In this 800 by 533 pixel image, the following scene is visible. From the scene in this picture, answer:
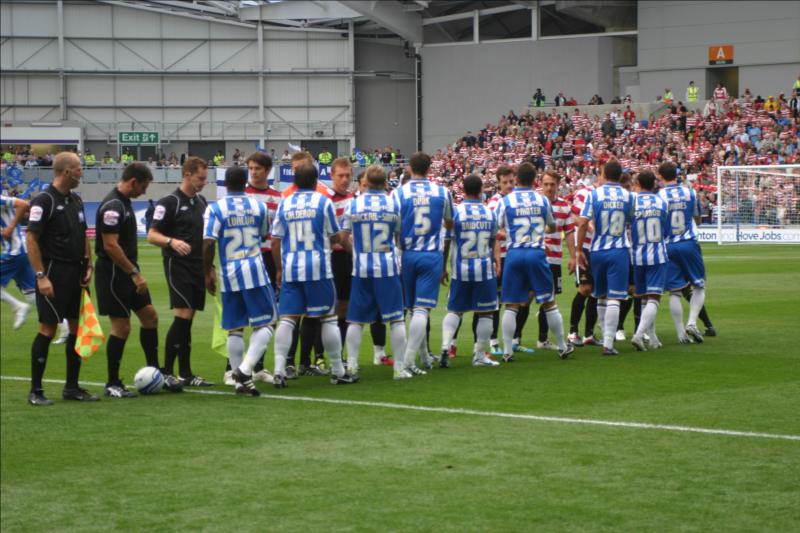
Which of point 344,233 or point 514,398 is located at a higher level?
point 344,233

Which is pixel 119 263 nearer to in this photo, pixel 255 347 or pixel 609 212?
pixel 255 347

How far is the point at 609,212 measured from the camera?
1338 centimetres

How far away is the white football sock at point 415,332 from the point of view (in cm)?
1161

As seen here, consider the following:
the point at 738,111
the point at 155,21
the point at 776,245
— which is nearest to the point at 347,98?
the point at 155,21

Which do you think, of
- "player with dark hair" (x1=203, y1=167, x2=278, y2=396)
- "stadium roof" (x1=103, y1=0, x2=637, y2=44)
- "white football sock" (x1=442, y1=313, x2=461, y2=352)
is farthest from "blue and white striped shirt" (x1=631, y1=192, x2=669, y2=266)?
"stadium roof" (x1=103, y1=0, x2=637, y2=44)

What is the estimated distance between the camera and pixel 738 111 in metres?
48.5

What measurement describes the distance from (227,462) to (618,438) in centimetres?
278

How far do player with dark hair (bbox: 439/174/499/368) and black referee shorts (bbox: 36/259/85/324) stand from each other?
4.02m

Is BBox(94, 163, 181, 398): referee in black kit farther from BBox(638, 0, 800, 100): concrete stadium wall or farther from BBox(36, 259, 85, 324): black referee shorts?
BBox(638, 0, 800, 100): concrete stadium wall

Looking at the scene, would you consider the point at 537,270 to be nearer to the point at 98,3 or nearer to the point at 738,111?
the point at 738,111

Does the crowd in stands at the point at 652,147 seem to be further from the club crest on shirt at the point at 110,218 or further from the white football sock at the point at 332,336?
the club crest on shirt at the point at 110,218

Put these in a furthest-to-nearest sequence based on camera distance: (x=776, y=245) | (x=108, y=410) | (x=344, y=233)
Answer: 1. (x=776, y=245)
2. (x=344, y=233)
3. (x=108, y=410)

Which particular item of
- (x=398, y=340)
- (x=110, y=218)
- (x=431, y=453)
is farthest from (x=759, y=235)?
(x=431, y=453)

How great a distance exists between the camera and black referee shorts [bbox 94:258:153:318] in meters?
10.2
